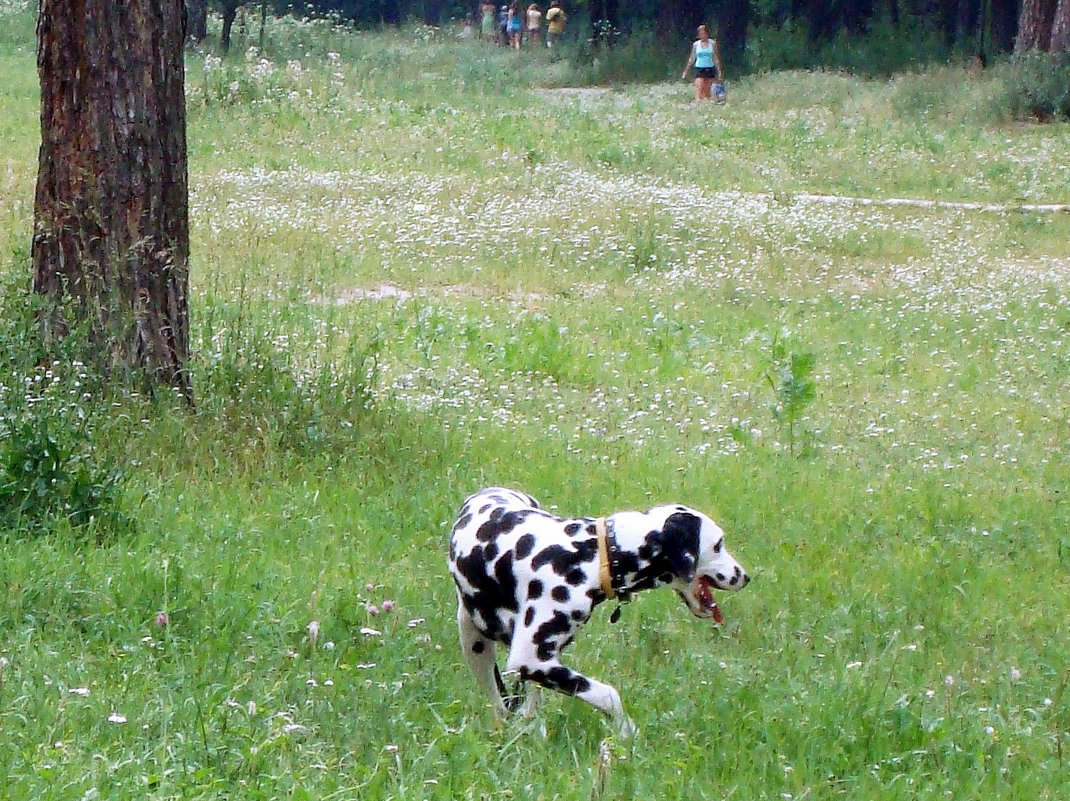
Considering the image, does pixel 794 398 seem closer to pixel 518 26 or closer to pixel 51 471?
pixel 51 471

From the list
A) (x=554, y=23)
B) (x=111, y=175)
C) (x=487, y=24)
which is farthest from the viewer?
(x=487, y=24)

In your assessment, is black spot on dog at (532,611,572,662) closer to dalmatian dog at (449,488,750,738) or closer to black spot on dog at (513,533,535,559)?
dalmatian dog at (449,488,750,738)

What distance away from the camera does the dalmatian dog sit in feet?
14.2

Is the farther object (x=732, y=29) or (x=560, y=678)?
(x=732, y=29)

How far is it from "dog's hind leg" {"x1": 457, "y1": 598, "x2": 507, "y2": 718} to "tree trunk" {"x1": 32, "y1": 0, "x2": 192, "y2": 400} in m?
3.30

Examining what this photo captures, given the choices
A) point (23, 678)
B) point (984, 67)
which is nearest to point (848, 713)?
point (23, 678)

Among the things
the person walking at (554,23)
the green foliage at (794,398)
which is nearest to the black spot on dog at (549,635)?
the green foliage at (794,398)

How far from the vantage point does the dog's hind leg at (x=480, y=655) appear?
4707mm

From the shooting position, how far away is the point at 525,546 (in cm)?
442

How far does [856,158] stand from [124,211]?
1665 centimetres

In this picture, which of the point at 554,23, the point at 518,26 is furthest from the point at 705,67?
the point at 518,26

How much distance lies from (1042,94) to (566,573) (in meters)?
24.5

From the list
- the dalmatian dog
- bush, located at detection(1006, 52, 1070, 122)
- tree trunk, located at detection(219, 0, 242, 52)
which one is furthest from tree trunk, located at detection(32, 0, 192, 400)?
tree trunk, located at detection(219, 0, 242, 52)

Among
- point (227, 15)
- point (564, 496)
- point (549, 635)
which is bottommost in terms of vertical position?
point (564, 496)
